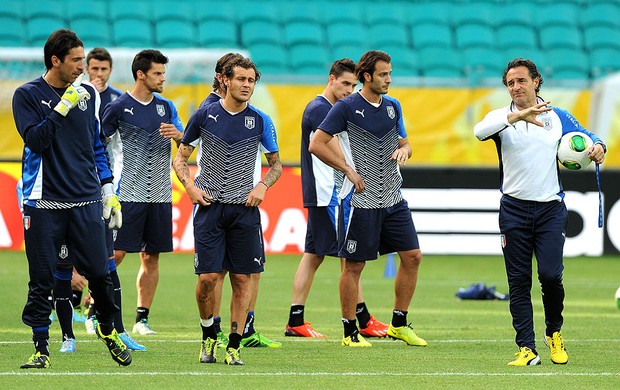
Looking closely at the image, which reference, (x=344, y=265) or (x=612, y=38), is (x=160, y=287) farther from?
(x=612, y=38)

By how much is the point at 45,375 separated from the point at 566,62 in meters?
17.0

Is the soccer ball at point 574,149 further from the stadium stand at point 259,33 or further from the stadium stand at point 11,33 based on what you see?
the stadium stand at point 11,33

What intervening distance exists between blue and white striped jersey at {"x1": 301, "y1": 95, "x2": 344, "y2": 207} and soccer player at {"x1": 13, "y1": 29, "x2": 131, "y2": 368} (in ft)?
9.74

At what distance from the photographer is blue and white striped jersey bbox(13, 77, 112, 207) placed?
24.3ft

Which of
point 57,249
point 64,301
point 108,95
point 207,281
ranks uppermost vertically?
point 108,95

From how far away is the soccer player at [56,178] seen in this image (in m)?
7.45

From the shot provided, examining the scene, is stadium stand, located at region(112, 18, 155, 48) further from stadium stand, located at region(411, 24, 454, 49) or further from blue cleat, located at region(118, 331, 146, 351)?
blue cleat, located at region(118, 331, 146, 351)

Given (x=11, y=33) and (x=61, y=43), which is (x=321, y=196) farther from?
(x=11, y=33)

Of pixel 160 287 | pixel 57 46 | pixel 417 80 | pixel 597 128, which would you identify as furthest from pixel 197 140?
pixel 597 128

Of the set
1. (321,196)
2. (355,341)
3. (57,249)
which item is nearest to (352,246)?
(355,341)

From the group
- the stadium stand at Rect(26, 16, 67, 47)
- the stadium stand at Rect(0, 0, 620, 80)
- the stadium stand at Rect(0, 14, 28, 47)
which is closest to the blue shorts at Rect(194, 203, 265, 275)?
the stadium stand at Rect(0, 0, 620, 80)

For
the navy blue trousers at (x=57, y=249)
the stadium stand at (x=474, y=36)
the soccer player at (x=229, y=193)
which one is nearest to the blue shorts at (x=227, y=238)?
the soccer player at (x=229, y=193)

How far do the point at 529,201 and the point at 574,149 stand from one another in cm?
49

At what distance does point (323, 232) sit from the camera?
34.3 ft
